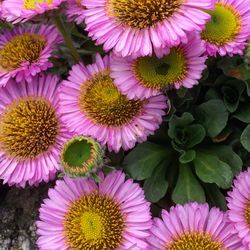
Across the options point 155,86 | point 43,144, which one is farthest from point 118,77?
point 43,144

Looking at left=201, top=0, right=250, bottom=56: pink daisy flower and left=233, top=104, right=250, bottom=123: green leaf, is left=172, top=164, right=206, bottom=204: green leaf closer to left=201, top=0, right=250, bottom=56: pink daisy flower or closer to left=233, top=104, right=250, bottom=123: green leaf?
left=233, top=104, right=250, bottom=123: green leaf

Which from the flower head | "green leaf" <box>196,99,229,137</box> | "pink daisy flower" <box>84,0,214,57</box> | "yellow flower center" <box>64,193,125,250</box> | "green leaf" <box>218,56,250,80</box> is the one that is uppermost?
"pink daisy flower" <box>84,0,214,57</box>

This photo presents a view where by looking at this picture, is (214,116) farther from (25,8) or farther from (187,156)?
(25,8)

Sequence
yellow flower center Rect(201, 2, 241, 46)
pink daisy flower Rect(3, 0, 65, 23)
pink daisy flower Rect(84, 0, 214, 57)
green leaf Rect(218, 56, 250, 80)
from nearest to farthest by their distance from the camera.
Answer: pink daisy flower Rect(84, 0, 214, 57) → pink daisy flower Rect(3, 0, 65, 23) → yellow flower center Rect(201, 2, 241, 46) → green leaf Rect(218, 56, 250, 80)

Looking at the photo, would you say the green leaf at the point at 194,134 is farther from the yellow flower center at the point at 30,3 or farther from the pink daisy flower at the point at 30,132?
the yellow flower center at the point at 30,3

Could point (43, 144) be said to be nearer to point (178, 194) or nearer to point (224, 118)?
point (178, 194)

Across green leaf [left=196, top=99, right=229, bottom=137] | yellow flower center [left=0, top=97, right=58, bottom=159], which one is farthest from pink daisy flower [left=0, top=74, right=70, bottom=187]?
A: green leaf [left=196, top=99, right=229, bottom=137]

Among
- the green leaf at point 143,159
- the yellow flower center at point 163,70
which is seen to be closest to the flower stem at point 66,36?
the yellow flower center at point 163,70
